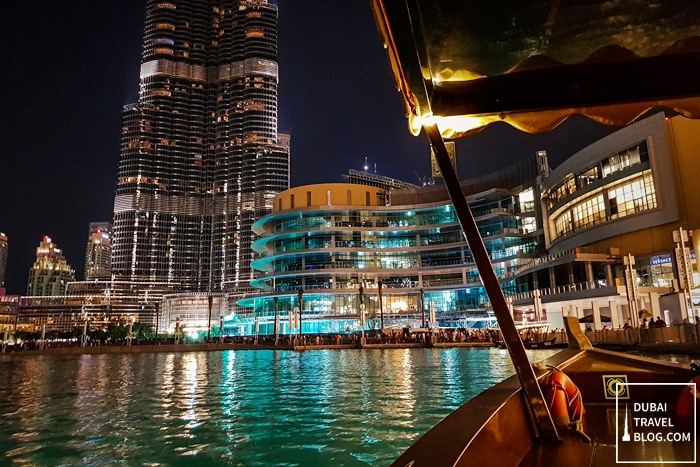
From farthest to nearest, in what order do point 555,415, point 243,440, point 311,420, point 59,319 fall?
1. point 59,319
2. point 311,420
3. point 243,440
4. point 555,415

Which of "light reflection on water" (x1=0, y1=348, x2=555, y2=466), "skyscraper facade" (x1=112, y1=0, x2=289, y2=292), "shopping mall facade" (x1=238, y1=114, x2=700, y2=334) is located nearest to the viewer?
"light reflection on water" (x1=0, y1=348, x2=555, y2=466)

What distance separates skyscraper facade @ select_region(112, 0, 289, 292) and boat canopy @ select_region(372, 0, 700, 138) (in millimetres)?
151032

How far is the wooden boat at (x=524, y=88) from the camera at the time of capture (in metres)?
2.98

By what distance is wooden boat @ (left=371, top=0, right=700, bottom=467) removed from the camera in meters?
2.98

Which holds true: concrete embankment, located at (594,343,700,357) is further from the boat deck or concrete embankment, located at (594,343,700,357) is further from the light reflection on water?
the boat deck

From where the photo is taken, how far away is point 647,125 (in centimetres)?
4294

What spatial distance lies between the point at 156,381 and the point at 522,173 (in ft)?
234

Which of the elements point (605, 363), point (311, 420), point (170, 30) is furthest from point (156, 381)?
point (170, 30)

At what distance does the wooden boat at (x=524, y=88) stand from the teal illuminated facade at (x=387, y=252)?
70.5 metres

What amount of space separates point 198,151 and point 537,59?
175804 mm

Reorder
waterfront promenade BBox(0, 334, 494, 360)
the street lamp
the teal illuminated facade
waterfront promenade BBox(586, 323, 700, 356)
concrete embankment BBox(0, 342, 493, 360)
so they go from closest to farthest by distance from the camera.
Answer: waterfront promenade BBox(586, 323, 700, 356), the street lamp, concrete embankment BBox(0, 342, 493, 360), waterfront promenade BBox(0, 334, 494, 360), the teal illuminated facade

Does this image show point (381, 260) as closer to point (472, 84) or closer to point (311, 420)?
point (311, 420)

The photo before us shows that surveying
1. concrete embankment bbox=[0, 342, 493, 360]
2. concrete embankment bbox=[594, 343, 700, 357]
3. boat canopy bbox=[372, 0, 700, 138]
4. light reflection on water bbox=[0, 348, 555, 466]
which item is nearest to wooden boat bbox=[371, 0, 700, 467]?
boat canopy bbox=[372, 0, 700, 138]

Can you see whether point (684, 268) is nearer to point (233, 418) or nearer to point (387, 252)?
point (233, 418)
